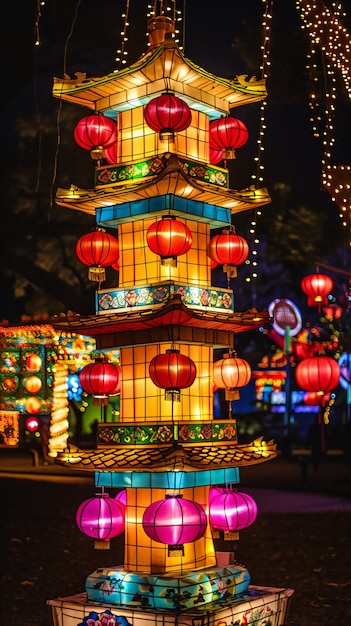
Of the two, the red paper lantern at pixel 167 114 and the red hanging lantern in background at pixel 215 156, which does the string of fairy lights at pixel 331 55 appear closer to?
the red hanging lantern in background at pixel 215 156

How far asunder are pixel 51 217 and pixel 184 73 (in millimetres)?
10168

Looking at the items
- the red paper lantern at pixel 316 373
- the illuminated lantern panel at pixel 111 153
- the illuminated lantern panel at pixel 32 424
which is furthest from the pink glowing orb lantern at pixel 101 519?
the illuminated lantern panel at pixel 32 424

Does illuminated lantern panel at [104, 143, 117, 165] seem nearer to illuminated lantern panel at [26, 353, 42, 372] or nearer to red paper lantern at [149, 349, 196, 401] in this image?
red paper lantern at [149, 349, 196, 401]

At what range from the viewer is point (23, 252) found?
1884 cm

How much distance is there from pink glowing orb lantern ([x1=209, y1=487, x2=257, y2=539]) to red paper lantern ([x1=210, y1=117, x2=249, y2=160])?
356cm

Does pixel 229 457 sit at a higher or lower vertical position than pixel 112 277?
lower

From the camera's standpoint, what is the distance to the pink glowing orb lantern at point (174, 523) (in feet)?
26.2

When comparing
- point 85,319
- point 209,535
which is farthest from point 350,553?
point 85,319

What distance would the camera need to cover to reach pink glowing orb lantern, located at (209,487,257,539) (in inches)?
340

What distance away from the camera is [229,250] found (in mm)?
9125

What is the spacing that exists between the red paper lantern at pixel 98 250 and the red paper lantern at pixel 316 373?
2.58m

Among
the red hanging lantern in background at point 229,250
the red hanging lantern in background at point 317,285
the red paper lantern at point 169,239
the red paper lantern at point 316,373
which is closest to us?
the red paper lantern at point 169,239

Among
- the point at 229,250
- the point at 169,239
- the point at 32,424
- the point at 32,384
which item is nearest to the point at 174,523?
the point at 169,239

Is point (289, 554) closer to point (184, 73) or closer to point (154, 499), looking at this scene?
point (154, 499)
